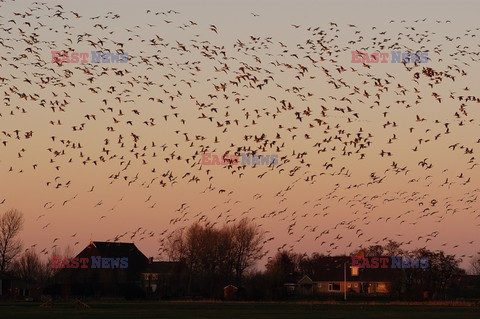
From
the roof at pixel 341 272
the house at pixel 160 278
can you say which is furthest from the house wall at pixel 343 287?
the house at pixel 160 278

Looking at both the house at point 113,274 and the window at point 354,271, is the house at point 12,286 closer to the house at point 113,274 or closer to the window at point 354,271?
the house at point 113,274

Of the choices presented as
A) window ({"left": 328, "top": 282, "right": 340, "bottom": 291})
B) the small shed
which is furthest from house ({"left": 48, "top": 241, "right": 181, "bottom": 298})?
window ({"left": 328, "top": 282, "right": 340, "bottom": 291})

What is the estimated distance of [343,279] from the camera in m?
180

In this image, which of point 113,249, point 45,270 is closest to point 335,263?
point 113,249

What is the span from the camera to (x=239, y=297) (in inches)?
5017

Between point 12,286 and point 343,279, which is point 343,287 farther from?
point 12,286

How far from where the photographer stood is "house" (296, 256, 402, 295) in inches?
6777

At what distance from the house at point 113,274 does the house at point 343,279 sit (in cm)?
2849

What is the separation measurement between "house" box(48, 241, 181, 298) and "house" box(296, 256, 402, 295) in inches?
1122

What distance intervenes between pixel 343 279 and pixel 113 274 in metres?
46.2

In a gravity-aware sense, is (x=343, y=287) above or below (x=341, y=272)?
below

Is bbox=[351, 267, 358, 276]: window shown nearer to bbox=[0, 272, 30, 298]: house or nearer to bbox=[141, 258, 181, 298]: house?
bbox=[141, 258, 181, 298]: house

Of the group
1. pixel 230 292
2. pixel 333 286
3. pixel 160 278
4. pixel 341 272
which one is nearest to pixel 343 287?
pixel 333 286

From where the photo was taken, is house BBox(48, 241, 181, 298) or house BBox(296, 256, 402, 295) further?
house BBox(296, 256, 402, 295)
